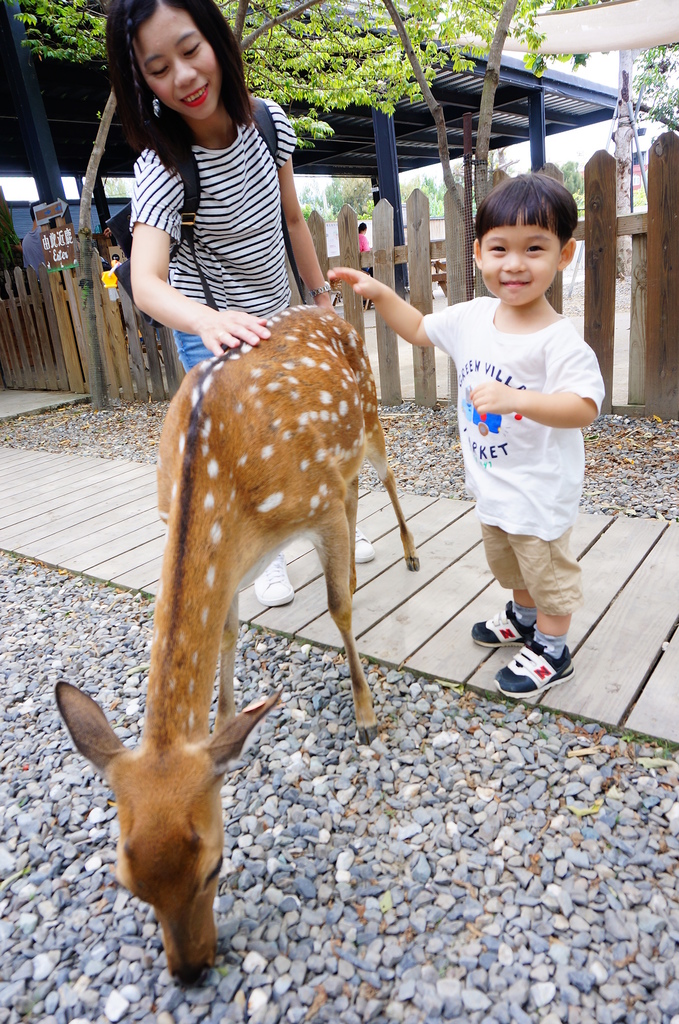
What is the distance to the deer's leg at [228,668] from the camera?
224cm

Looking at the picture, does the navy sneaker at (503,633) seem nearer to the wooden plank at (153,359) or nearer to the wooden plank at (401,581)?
the wooden plank at (401,581)

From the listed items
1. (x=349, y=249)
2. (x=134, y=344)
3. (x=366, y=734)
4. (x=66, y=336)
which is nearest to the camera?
(x=366, y=734)

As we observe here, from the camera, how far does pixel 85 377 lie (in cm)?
899

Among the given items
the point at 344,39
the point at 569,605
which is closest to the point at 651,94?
the point at 344,39

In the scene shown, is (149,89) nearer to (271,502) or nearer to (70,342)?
(271,502)

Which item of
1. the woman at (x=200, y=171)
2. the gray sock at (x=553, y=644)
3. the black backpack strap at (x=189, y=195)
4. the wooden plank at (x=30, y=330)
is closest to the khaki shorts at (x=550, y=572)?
the gray sock at (x=553, y=644)

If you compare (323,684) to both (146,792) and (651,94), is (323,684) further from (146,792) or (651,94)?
(651,94)

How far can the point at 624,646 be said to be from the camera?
2.48 m

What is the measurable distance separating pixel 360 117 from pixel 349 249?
479 inches

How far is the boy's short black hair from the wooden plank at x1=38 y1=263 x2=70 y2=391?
8.07 metres

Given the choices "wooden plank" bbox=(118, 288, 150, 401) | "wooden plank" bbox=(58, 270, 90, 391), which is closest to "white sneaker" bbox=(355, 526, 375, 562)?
"wooden plank" bbox=(118, 288, 150, 401)

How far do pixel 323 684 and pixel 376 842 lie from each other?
0.78 meters

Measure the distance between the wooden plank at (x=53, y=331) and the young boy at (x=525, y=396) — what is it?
748 centimetres

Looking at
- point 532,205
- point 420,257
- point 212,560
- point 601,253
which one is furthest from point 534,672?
point 420,257
